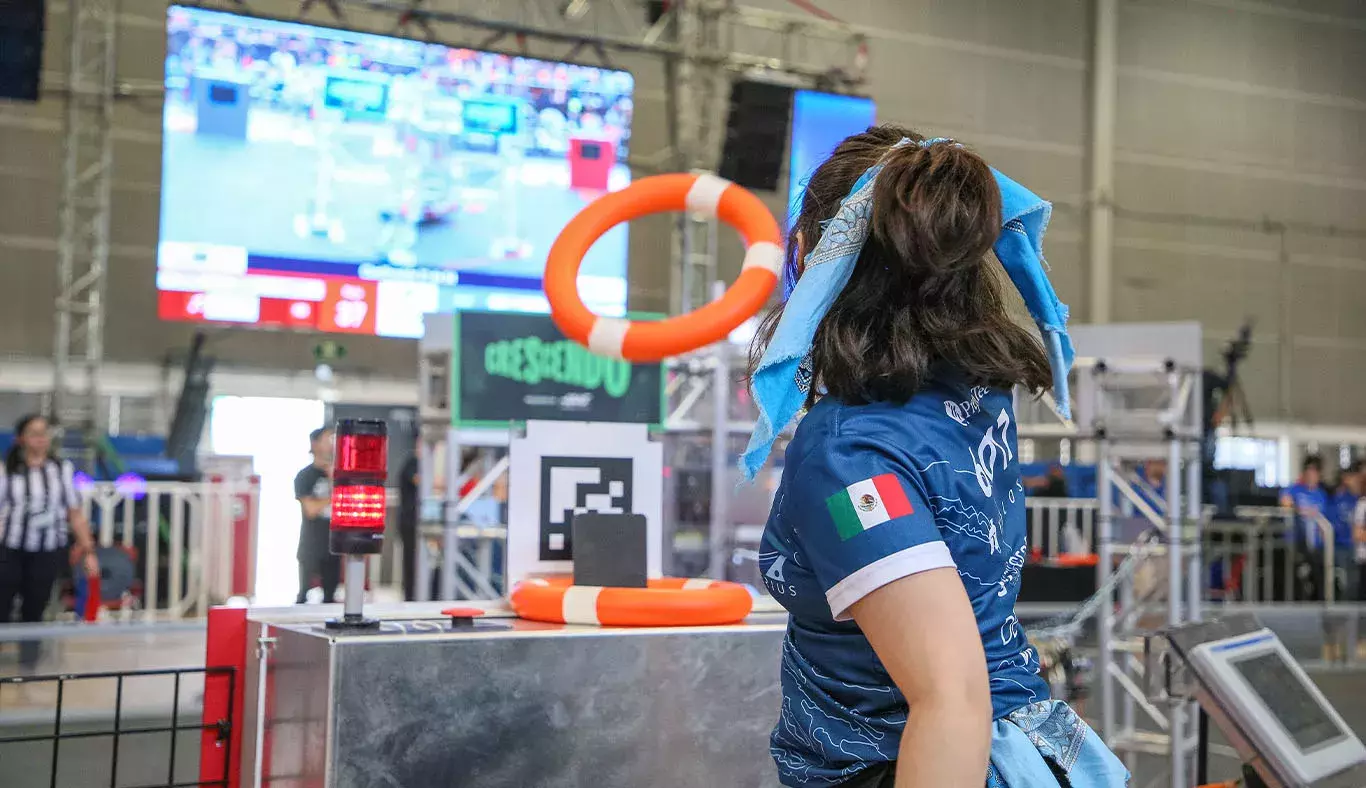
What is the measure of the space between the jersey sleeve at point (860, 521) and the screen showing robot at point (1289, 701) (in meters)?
1.84

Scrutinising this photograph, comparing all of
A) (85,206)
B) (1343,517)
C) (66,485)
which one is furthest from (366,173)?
(1343,517)

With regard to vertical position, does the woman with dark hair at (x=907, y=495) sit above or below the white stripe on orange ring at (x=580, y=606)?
above

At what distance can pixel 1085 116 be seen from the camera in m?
15.7

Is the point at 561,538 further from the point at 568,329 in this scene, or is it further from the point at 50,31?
the point at 50,31

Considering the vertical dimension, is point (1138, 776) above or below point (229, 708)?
below

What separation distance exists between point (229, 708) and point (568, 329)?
4.89 feet

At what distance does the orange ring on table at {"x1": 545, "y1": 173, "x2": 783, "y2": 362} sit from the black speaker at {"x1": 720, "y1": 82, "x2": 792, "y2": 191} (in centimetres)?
749

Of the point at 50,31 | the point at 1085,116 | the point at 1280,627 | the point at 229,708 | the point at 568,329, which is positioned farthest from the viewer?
the point at 1085,116

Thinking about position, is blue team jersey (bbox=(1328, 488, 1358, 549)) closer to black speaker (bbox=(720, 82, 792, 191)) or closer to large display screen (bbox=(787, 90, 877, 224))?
large display screen (bbox=(787, 90, 877, 224))

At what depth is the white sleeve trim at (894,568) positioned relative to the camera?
875mm


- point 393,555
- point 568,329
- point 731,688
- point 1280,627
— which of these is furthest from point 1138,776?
point 393,555

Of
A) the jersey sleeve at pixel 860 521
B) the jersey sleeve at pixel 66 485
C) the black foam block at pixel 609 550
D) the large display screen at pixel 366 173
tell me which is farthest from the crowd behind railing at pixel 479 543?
the jersey sleeve at pixel 860 521

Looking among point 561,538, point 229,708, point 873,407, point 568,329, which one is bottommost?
point 229,708

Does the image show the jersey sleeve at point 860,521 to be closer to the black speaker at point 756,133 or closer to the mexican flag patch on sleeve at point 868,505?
the mexican flag patch on sleeve at point 868,505
